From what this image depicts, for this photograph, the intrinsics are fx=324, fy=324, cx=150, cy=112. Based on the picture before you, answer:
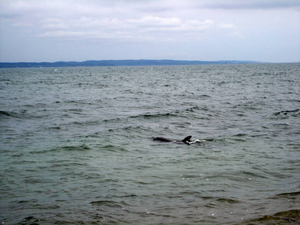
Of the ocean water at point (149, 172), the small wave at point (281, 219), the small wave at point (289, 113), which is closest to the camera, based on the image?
the small wave at point (281, 219)

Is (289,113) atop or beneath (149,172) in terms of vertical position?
atop

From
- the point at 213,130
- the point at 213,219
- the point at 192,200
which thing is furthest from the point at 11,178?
the point at 213,130

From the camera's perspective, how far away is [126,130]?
54.1ft

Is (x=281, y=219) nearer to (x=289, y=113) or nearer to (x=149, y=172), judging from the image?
(x=149, y=172)

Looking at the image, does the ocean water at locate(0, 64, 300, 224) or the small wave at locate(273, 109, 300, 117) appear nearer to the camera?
the ocean water at locate(0, 64, 300, 224)

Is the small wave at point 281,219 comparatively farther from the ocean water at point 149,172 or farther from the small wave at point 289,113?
the small wave at point 289,113

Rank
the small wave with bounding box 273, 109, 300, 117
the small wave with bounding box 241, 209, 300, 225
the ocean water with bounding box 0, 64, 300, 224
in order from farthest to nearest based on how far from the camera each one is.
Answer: the small wave with bounding box 273, 109, 300, 117 < the ocean water with bounding box 0, 64, 300, 224 < the small wave with bounding box 241, 209, 300, 225

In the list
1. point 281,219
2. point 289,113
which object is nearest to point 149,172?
point 281,219

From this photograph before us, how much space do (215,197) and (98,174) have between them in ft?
11.9

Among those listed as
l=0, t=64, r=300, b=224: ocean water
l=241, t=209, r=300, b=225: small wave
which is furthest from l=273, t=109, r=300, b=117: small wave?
l=241, t=209, r=300, b=225: small wave

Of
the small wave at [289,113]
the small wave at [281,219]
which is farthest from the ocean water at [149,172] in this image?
the small wave at [289,113]

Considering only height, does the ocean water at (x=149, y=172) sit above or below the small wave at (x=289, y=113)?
below

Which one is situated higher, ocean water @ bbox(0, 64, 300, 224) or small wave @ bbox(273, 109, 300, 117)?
small wave @ bbox(273, 109, 300, 117)

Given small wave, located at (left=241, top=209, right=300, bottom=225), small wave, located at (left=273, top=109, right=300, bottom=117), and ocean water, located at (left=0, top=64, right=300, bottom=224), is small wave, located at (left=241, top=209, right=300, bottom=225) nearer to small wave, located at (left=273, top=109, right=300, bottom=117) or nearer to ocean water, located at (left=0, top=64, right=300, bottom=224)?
ocean water, located at (left=0, top=64, right=300, bottom=224)
